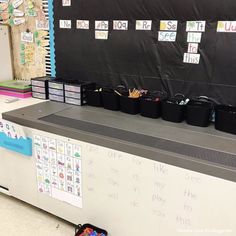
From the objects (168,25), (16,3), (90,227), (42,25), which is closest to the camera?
(90,227)

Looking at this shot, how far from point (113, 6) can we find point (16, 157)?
126 centimetres

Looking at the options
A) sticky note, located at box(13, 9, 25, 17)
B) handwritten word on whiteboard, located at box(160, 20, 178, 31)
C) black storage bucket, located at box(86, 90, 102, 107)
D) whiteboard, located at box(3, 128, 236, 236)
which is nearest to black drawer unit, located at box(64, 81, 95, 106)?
black storage bucket, located at box(86, 90, 102, 107)

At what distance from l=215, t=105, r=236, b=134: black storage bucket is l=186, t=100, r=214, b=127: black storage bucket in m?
0.05

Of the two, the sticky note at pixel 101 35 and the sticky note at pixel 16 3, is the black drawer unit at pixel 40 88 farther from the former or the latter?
the sticky note at pixel 16 3

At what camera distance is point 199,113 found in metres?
1.63

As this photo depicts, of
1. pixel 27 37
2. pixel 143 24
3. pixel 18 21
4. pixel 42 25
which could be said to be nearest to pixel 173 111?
pixel 143 24

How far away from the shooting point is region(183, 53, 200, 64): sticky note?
5.65 feet

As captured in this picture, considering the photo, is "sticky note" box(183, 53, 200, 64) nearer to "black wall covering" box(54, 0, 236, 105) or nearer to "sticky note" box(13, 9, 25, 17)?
"black wall covering" box(54, 0, 236, 105)

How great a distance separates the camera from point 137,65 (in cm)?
195

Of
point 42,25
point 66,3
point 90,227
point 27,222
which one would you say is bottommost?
point 27,222

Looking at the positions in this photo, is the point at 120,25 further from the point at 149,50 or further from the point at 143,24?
the point at 149,50

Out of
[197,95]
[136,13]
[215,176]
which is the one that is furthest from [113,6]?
[215,176]

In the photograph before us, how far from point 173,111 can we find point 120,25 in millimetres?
744

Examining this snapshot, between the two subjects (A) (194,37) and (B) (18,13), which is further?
(B) (18,13)
